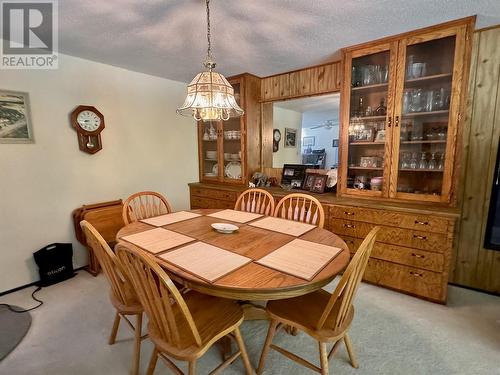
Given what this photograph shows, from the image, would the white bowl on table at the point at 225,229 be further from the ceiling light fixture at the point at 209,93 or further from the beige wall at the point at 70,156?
the beige wall at the point at 70,156

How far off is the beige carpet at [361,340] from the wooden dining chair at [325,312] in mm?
238

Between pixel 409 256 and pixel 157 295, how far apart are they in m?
2.08

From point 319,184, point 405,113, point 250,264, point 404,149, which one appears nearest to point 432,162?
point 404,149

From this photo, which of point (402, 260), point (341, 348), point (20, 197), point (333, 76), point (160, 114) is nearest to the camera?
point (341, 348)

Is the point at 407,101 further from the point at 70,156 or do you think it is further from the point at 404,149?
the point at 70,156

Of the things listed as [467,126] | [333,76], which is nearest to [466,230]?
[467,126]

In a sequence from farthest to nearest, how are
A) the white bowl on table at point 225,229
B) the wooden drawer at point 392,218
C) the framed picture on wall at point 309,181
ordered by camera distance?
the framed picture on wall at point 309,181 < the wooden drawer at point 392,218 < the white bowl on table at point 225,229

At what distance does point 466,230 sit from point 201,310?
2.46 meters

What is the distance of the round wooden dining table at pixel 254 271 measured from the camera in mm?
1146

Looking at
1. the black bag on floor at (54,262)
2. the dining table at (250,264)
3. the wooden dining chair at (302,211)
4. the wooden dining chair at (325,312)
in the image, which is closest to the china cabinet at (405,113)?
the wooden dining chair at (302,211)

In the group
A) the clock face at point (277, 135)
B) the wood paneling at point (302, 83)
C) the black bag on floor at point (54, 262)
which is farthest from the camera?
the clock face at point (277, 135)

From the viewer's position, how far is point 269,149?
348 cm

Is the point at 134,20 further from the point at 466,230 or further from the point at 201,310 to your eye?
the point at 466,230

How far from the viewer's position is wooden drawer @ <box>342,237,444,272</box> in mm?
2100
